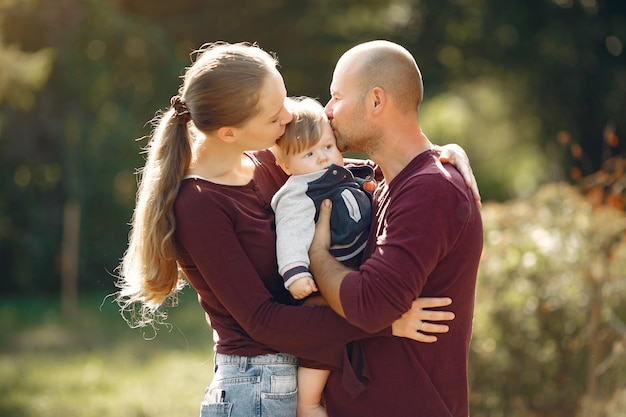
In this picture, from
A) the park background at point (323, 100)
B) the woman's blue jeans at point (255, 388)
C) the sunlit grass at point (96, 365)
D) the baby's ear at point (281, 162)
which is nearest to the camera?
the woman's blue jeans at point (255, 388)

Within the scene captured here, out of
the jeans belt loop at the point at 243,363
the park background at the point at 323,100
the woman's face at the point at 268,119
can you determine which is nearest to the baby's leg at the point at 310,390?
the jeans belt loop at the point at 243,363

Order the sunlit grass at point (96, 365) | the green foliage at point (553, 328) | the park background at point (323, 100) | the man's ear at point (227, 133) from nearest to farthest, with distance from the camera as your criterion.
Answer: the man's ear at point (227, 133)
the green foliage at point (553, 328)
the park background at point (323, 100)
the sunlit grass at point (96, 365)

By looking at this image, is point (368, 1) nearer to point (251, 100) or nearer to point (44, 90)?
point (44, 90)

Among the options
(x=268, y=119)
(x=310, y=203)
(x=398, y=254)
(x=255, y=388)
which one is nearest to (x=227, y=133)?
(x=268, y=119)

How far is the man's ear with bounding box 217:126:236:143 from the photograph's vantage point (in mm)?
3158

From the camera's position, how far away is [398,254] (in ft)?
9.31

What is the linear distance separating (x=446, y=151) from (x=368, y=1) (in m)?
15.8

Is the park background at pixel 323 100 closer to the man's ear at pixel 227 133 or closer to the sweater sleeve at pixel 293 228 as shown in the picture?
the man's ear at pixel 227 133

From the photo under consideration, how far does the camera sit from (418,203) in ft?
9.45

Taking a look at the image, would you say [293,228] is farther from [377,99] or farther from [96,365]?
[96,365]

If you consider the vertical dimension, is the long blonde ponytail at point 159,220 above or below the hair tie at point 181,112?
below

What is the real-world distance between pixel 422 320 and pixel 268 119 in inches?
34.2

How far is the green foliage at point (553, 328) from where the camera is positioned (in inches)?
229

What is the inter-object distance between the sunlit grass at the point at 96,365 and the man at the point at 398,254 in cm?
458
